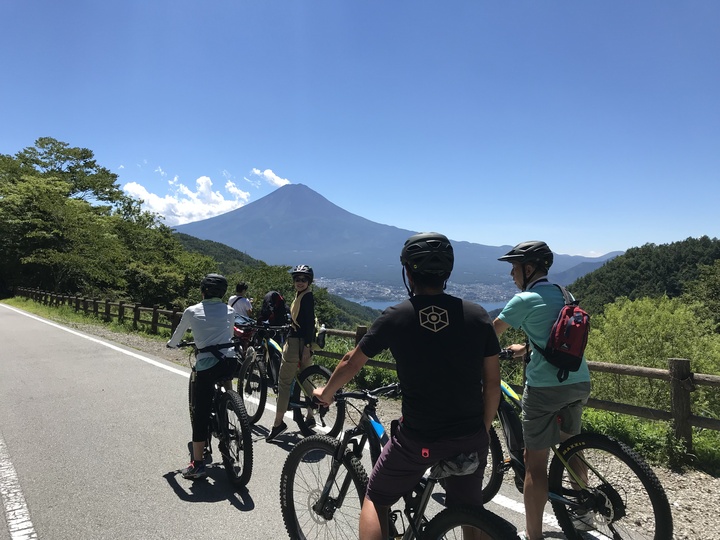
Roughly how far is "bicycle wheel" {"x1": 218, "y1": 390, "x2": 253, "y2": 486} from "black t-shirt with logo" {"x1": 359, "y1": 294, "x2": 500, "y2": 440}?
213 centimetres

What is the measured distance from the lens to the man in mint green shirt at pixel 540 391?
2775mm

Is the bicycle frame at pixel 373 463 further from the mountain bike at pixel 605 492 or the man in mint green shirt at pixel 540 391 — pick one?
the mountain bike at pixel 605 492

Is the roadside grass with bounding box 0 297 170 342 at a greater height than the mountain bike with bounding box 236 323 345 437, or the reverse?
the mountain bike with bounding box 236 323 345 437

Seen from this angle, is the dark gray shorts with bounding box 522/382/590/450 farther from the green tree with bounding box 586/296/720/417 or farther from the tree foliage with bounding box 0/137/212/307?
the tree foliage with bounding box 0/137/212/307

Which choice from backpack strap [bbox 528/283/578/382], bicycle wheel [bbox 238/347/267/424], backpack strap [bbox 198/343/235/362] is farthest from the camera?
bicycle wheel [bbox 238/347/267/424]

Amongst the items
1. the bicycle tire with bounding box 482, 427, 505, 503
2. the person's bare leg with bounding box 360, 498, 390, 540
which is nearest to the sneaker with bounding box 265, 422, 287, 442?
the bicycle tire with bounding box 482, 427, 505, 503

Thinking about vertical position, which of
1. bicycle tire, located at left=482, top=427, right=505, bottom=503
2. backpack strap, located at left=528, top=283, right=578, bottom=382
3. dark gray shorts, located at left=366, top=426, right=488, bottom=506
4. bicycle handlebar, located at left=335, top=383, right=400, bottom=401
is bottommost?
bicycle tire, located at left=482, top=427, right=505, bottom=503

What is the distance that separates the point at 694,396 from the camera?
1480 cm

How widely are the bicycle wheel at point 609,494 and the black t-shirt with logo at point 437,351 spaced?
50.0 inches

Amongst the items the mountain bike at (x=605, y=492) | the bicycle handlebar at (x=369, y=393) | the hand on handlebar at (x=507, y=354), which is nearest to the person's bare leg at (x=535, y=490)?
the mountain bike at (x=605, y=492)

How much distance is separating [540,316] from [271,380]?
4.02m

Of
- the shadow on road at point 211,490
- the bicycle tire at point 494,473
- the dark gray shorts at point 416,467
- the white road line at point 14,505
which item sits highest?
the dark gray shorts at point 416,467

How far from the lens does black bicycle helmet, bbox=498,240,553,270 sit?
115 inches

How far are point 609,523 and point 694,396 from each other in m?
15.6
